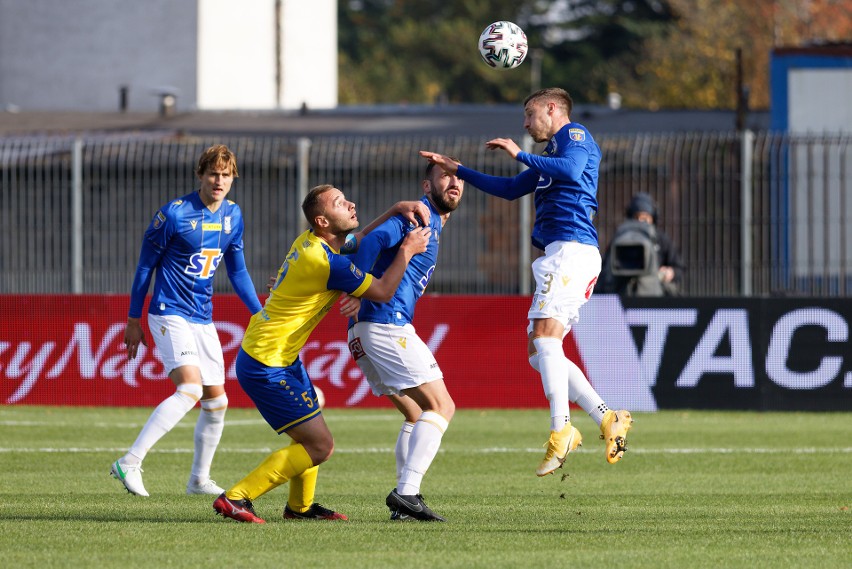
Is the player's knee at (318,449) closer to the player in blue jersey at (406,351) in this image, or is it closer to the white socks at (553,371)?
the player in blue jersey at (406,351)

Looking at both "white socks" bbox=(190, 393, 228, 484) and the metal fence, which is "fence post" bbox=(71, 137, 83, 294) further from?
"white socks" bbox=(190, 393, 228, 484)

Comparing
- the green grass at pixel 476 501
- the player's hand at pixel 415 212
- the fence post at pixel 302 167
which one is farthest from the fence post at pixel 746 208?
the player's hand at pixel 415 212

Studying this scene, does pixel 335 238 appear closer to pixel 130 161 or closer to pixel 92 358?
pixel 92 358

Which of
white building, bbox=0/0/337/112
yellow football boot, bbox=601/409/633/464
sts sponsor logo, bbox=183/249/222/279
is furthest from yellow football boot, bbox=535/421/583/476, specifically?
white building, bbox=0/0/337/112

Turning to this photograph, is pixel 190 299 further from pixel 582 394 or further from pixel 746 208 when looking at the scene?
pixel 746 208

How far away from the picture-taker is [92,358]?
619 inches

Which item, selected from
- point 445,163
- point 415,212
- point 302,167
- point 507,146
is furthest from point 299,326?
point 302,167

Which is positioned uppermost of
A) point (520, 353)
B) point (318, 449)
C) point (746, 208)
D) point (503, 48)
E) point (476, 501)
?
point (503, 48)

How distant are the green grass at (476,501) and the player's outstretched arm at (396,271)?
1.24 m

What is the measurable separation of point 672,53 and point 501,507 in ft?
131

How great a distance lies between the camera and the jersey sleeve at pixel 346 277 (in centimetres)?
762

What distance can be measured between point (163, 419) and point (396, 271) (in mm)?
2391

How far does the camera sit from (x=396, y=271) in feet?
25.3

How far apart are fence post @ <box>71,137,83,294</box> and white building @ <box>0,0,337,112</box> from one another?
62.8 feet
